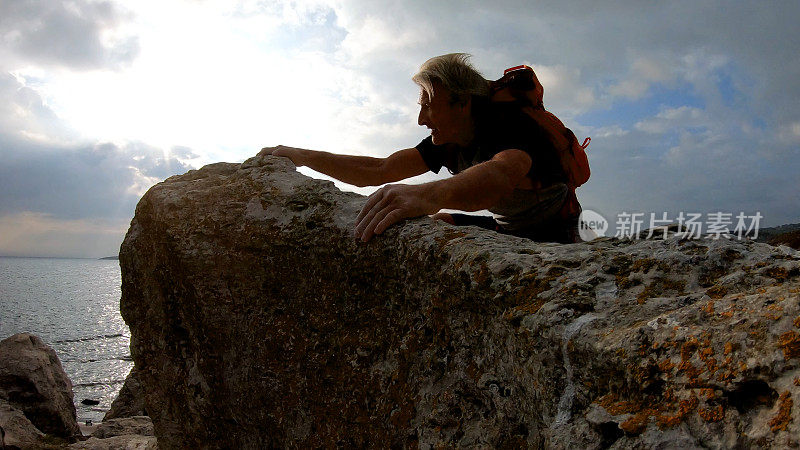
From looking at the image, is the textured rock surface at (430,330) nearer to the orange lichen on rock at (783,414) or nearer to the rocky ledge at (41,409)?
the orange lichen on rock at (783,414)

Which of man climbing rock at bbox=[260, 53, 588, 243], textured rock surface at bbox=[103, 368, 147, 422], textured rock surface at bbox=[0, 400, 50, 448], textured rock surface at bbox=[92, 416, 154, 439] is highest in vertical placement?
man climbing rock at bbox=[260, 53, 588, 243]

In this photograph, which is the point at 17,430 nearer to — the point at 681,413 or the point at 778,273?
the point at 681,413

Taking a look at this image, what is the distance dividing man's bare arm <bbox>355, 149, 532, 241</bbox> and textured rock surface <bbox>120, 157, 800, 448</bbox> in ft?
0.41

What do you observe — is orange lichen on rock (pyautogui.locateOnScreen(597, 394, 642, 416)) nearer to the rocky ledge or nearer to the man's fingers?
the man's fingers

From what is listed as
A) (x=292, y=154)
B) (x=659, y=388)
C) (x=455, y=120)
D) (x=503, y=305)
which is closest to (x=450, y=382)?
(x=503, y=305)

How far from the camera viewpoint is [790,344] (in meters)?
1.48

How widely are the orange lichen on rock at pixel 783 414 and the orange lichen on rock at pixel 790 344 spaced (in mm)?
114

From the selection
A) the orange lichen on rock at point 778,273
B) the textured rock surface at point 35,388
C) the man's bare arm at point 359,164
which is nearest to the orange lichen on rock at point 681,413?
the orange lichen on rock at point 778,273

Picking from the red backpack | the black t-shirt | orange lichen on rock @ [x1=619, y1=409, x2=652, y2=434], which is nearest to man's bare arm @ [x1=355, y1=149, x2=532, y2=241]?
the black t-shirt

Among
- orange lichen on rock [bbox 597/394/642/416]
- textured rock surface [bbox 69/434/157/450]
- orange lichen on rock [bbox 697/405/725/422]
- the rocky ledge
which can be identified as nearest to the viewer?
orange lichen on rock [bbox 697/405/725/422]

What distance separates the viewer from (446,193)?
3.23m

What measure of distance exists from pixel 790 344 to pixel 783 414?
0.20 meters

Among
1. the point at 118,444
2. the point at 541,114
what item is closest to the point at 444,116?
the point at 541,114

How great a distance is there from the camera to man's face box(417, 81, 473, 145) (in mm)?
4242
